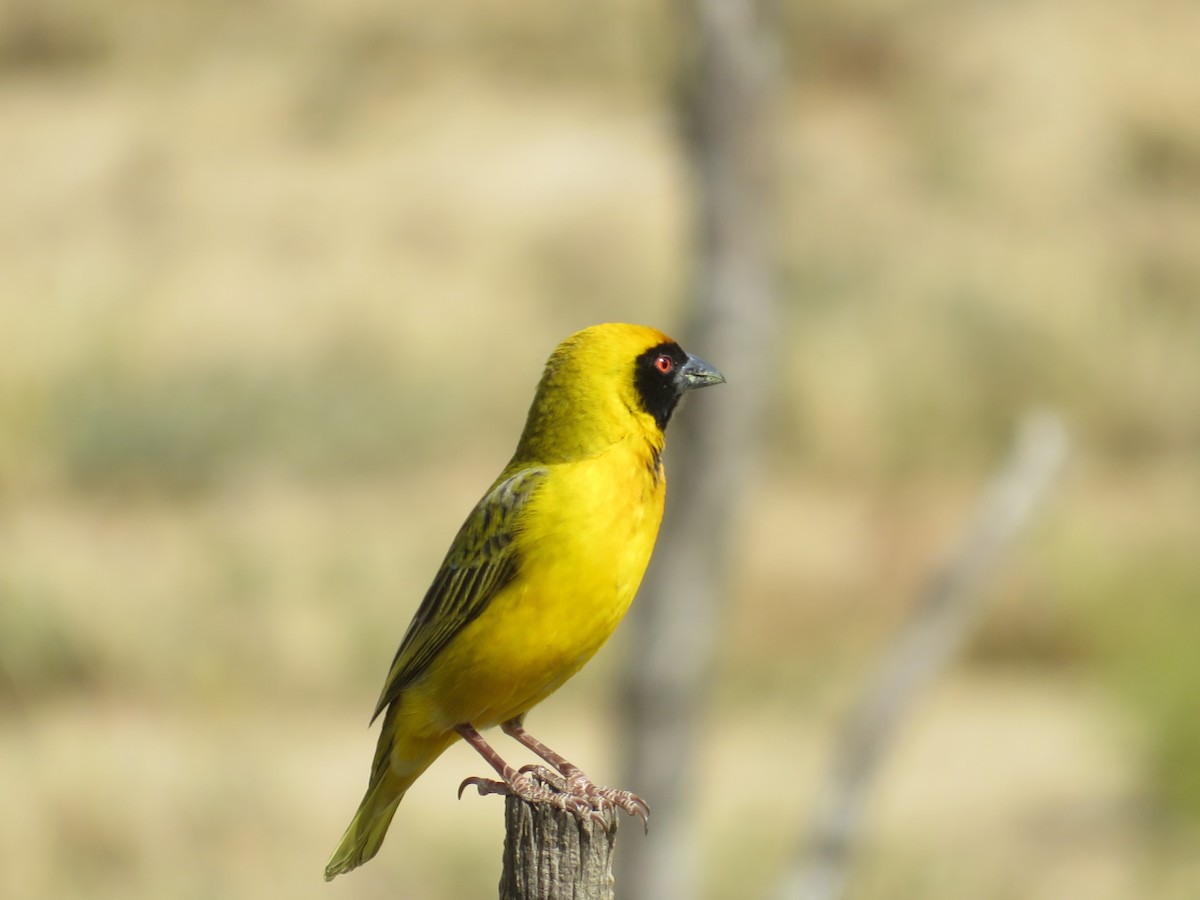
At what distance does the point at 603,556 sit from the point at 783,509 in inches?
533

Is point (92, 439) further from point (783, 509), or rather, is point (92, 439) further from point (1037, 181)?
point (1037, 181)

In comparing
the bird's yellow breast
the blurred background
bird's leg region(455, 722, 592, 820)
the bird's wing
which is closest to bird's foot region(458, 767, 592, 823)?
bird's leg region(455, 722, 592, 820)

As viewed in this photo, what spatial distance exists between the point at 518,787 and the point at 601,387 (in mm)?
1042

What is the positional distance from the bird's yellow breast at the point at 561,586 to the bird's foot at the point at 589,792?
0.66ft

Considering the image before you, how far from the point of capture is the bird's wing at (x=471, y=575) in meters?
4.35

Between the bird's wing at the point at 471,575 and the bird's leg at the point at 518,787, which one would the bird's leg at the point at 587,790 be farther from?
the bird's wing at the point at 471,575

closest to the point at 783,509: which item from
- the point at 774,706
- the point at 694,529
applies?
the point at 774,706

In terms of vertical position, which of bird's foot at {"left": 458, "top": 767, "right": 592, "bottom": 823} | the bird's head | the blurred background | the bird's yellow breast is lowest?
bird's foot at {"left": 458, "top": 767, "right": 592, "bottom": 823}

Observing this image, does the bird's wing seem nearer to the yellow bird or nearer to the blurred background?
Result: the yellow bird

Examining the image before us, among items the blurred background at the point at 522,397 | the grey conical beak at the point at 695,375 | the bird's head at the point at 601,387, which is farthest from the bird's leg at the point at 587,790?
the blurred background at the point at 522,397

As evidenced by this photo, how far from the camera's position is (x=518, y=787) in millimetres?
4199

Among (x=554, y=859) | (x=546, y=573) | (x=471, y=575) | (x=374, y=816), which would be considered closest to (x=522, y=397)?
(x=374, y=816)

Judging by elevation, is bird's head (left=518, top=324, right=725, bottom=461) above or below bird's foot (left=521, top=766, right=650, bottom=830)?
above

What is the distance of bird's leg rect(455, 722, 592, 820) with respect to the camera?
401 centimetres
